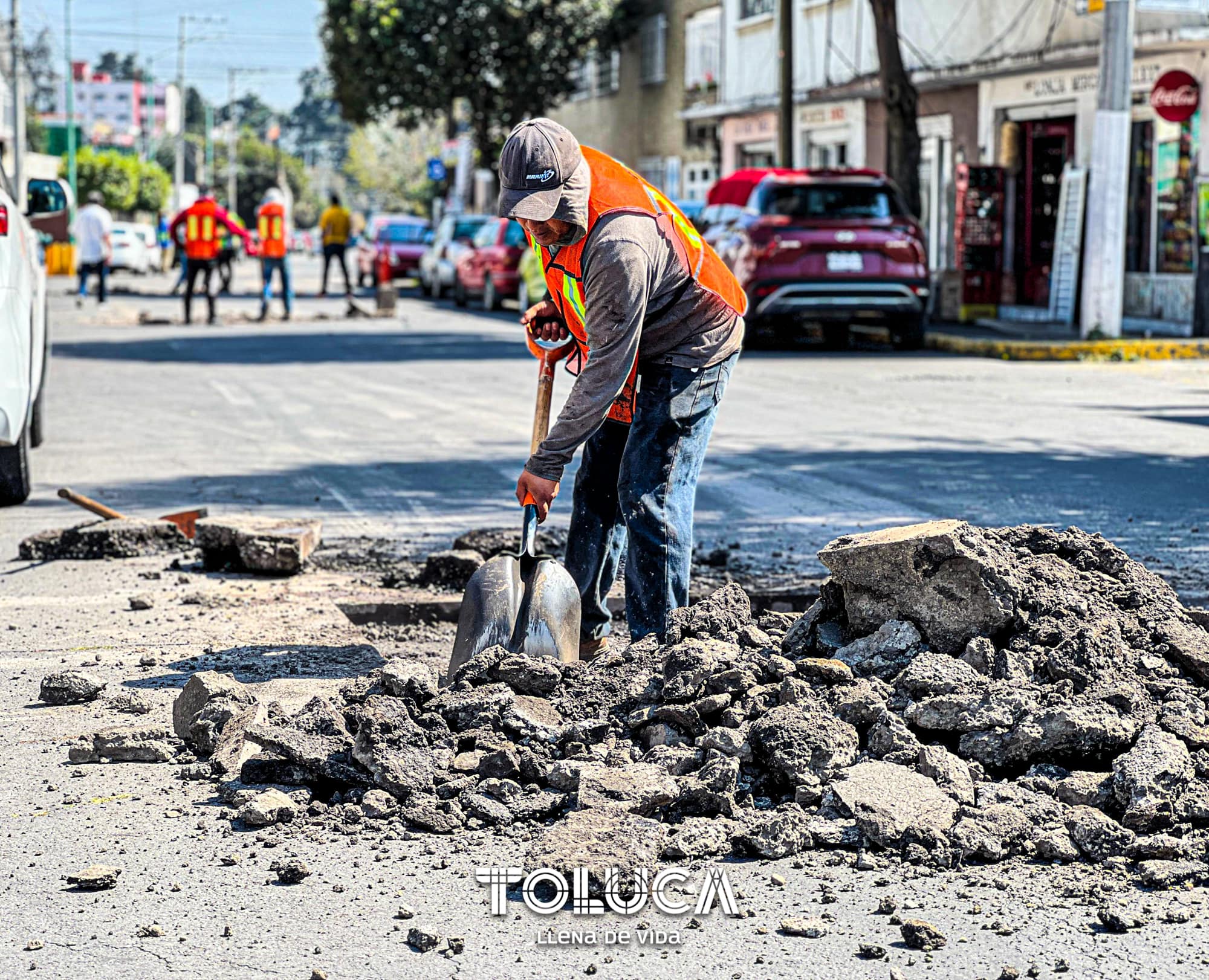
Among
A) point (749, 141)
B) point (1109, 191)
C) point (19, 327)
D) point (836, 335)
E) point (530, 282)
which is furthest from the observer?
point (749, 141)

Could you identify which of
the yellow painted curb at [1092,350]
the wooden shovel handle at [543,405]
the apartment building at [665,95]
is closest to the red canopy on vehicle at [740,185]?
the yellow painted curb at [1092,350]

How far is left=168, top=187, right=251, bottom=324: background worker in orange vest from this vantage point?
22766mm

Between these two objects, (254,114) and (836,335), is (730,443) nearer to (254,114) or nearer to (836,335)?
(836,335)

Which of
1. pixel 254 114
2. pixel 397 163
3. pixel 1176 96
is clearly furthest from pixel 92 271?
pixel 254 114

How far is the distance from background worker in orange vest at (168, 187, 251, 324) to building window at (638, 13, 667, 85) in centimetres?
1850

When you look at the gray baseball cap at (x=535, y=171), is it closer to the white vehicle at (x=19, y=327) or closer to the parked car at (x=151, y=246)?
the white vehicle at (x=19, y=327)

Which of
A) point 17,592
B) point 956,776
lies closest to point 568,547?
point 956,776

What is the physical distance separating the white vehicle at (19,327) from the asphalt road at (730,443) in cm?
31

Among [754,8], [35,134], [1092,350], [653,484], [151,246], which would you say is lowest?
[653,484]

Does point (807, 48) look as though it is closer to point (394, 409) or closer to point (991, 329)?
point (991, 329)

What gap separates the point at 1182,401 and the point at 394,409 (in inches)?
246

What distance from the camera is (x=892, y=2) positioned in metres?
21.8

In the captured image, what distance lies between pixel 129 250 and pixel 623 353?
46.2 meters

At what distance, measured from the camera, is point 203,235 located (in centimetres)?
2281
